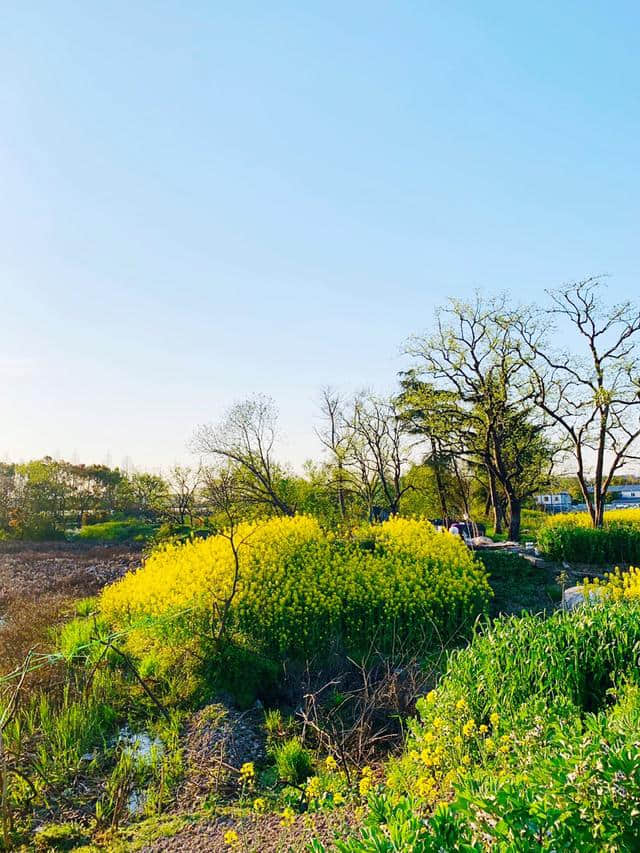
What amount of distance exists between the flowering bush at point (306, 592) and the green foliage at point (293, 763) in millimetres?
1793

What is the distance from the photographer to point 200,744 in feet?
14.1

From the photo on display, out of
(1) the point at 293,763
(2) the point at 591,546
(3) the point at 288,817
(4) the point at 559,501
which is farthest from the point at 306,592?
(4) the point at 559,501

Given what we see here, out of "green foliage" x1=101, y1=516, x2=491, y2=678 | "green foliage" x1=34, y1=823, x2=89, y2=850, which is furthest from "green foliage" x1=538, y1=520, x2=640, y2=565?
"green foliage" x1=34, y1=823, x2=89, y2=850

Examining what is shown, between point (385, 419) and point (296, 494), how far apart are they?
16.3 feet

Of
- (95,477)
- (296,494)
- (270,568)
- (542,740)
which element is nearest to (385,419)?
(296,494)

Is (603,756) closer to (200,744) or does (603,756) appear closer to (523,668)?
(523,668)

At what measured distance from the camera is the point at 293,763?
154 inches

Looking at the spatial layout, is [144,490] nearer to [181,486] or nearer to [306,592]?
[181,486]

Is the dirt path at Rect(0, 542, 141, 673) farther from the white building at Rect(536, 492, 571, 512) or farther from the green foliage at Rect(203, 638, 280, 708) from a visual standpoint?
the white building at Rect(536, 492, 571, 512)

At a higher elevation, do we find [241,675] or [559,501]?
[241,675]

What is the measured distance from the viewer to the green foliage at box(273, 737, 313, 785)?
12.7 feet

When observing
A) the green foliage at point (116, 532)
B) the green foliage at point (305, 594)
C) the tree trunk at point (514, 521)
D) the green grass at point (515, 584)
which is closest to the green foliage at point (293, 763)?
the green foliage at point (305, 594)

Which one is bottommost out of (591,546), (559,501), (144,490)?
(559,501)

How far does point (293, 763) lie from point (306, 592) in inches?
115
